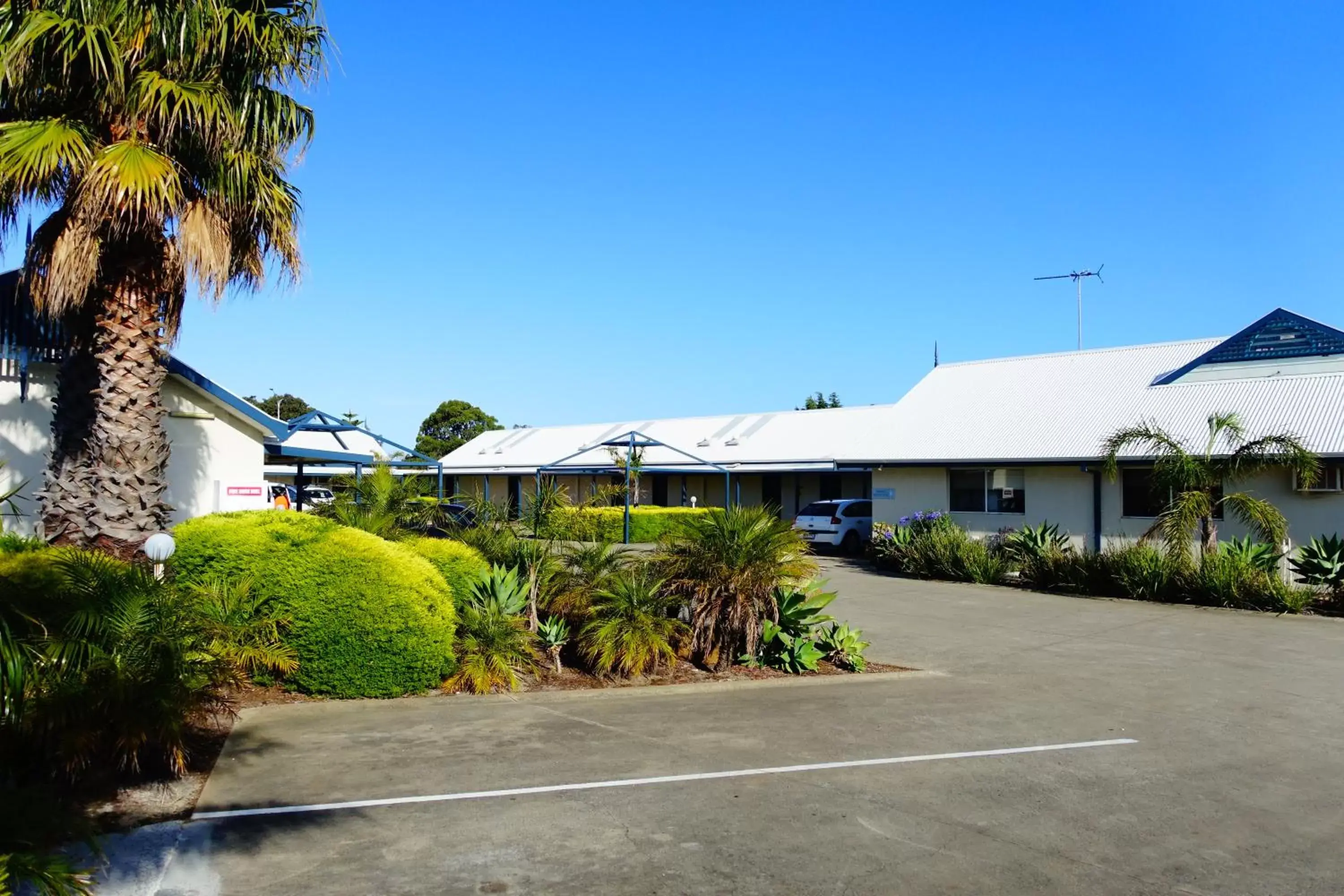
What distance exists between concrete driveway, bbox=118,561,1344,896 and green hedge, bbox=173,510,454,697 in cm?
37

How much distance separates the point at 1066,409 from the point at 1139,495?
3556 millimetres

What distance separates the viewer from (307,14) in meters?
12.5

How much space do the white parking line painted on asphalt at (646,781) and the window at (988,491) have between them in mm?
16955

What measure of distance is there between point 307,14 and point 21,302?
18.9 feet

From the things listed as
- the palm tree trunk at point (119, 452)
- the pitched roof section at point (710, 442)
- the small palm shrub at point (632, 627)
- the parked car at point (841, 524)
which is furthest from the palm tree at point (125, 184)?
the pitched roof section at point (710, 442)

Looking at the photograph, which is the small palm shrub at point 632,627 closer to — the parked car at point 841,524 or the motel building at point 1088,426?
the motel building at point 1088,426

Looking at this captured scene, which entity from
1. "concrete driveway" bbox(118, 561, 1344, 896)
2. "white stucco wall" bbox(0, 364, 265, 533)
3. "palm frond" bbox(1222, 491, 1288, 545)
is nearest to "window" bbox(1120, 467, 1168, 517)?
"palm frond" bbox(1222, 491, 1288, 545)

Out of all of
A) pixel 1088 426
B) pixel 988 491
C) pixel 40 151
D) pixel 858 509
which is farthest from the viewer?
pixel 858 509

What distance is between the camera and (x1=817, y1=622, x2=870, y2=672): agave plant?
1189 cm

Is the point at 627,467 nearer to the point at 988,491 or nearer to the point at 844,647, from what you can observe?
the point at 988,491

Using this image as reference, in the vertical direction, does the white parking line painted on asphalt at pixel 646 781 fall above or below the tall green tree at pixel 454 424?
below

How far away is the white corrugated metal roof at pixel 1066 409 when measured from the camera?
2170 centimetres

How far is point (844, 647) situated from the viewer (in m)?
12.0

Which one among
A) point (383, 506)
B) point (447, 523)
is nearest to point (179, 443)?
point (383, 506)
